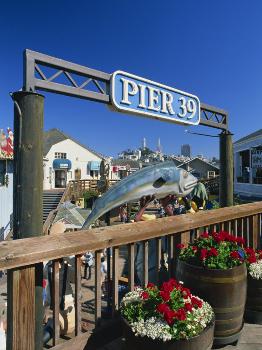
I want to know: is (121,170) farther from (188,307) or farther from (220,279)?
(188,307)

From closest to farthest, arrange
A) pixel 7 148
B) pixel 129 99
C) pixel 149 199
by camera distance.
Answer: pixel 129 99 → pixel 149 199 → pixel 7 148

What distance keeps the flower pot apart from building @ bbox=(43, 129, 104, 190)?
3260 cm

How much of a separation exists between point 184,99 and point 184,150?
4094 inches

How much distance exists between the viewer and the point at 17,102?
240 cm

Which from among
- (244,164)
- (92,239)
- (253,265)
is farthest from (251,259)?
(244,164)

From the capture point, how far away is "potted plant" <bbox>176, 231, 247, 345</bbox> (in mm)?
2377

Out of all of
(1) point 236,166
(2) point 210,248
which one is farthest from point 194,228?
(1) point 236,166

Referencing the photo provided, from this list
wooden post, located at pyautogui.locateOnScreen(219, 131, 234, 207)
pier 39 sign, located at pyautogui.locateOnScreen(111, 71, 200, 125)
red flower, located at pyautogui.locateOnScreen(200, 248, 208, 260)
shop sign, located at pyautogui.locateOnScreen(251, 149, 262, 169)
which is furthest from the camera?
shop sign, located at pyautogui.locateOnScreen(251, 149, 262, 169)

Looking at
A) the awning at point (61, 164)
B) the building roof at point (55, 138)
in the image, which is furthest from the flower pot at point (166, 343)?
the building roof at point (55, 138)

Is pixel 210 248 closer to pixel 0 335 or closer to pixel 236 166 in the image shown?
pixel 0 335

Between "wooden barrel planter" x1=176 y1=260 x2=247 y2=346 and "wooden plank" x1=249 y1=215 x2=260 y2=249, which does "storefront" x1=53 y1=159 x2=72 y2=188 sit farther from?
"wooden barrel planter" x1=176 y1=260 x2=247 y2=346

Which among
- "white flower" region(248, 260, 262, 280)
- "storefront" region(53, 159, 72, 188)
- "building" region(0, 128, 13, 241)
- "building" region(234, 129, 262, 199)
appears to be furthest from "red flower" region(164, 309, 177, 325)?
"storefront" region(53, 159, 72, 188)

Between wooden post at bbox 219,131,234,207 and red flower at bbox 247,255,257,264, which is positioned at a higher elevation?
wooden post at bbox 219,131,234,207

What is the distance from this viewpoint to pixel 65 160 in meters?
35.4
